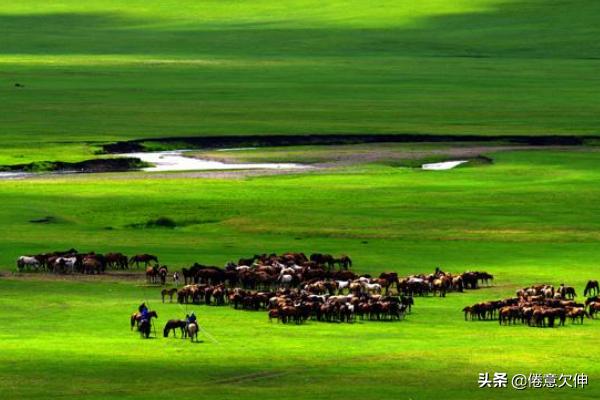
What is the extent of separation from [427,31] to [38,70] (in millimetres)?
44121

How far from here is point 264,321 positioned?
116ft

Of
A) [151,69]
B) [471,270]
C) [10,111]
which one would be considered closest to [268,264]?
[471,270]

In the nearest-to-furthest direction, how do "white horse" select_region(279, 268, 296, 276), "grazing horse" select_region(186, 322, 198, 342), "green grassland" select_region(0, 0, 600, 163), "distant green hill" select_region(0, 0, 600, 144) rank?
"grazing horse" select_region(186, 322, 198, 342) < "white horse" select_region(279, 268, 296, 276) < "green grassland" select_region(0, 0, 600, 163) < "distant green hill" select_region(0, 0, 600, 144)

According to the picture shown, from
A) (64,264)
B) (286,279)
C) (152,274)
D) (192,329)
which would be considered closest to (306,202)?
(64,264)

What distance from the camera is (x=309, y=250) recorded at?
155 feet

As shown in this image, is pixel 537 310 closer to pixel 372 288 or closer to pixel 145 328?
pixel 372 288

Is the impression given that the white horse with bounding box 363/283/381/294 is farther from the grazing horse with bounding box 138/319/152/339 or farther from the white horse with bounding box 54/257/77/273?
the white horse with bounding box 54/257/77/273

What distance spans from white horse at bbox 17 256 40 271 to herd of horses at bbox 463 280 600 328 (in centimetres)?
1226

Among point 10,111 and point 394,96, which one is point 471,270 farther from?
point 394,96

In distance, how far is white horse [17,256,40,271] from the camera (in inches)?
1672

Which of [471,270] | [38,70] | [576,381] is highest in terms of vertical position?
[38,70]

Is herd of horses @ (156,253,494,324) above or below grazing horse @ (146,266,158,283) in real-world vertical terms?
below

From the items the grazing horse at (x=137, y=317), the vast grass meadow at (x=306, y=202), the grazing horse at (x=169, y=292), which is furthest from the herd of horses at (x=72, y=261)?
the grazing horse at (x=137, y=317)
